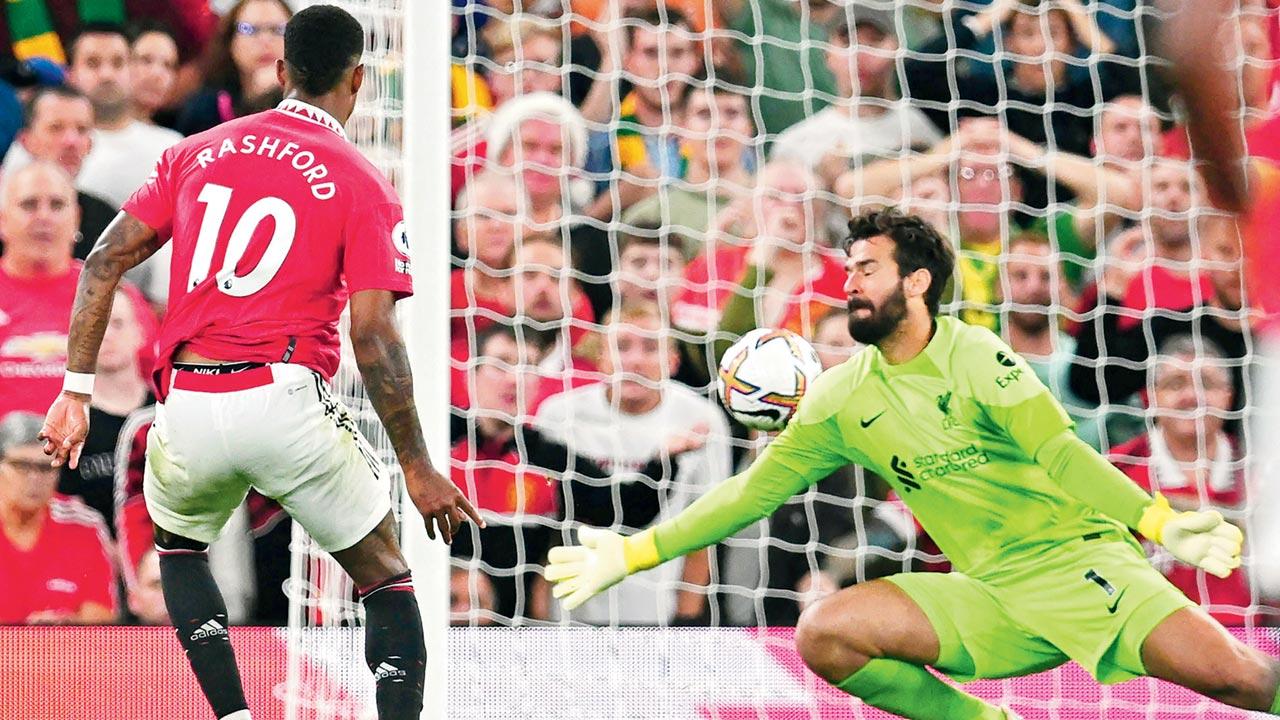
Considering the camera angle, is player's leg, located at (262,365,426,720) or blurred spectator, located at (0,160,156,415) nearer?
player's leg, located at (262,365,426,720)

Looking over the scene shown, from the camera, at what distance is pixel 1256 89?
616 centimetres

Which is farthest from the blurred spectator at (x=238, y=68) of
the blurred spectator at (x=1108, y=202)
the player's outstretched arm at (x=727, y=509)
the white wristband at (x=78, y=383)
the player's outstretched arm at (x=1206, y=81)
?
the player's outstretched arm at (x=1206, y=81)

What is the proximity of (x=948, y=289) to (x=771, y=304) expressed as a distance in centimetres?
69

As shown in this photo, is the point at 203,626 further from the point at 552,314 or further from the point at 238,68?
the point at 238,68

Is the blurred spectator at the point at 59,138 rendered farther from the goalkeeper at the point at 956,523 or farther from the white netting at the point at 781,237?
the goalkeeper at the point at 956,523

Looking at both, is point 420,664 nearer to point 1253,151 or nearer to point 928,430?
point 928,430

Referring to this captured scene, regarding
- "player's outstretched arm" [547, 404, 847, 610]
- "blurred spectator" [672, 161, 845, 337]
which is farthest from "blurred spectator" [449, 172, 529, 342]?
"player's outstretched arm" [547, 404, 847, 610]

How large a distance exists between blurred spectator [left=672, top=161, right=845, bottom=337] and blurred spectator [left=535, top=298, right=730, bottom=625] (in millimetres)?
237

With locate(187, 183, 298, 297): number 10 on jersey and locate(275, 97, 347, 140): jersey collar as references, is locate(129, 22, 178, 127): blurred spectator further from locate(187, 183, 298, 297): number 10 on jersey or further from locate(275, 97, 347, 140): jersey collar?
locate(187, 183, 298, 297): number 10 on jersey

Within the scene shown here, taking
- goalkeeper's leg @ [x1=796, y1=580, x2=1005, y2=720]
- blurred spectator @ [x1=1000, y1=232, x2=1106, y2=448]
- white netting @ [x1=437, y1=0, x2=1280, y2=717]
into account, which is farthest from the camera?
blurred spectator @ [x1=1000, y1=232, x2=1106, y2=448]

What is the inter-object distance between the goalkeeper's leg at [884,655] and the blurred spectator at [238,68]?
283 cm

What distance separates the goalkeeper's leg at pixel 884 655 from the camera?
4355 millimetres

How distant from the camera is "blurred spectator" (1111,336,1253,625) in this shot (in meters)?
5.61

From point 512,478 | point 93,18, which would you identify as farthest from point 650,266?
point 93,18
